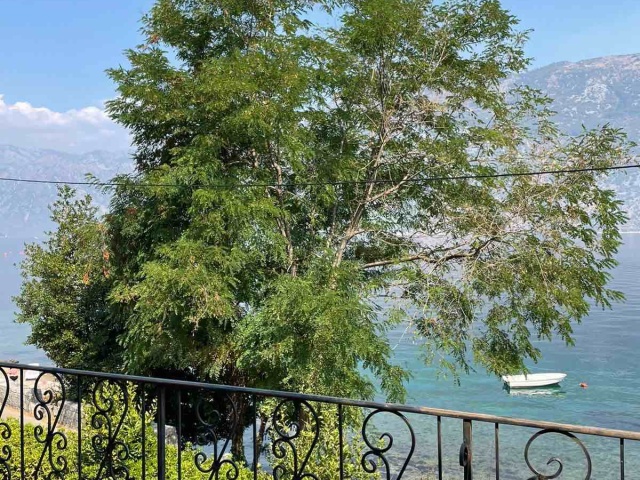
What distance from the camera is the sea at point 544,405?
2191cm

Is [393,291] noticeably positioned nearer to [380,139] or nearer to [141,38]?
[380,139]

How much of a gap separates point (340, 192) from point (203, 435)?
8892mm

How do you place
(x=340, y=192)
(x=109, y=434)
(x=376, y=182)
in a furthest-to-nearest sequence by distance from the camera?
(x=340, y=192)
(x=376, y=182)
(x=109, y=434)

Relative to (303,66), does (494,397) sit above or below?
below

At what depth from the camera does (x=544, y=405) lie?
30.6m

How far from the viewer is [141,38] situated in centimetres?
1123

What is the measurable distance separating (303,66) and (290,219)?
279 cm

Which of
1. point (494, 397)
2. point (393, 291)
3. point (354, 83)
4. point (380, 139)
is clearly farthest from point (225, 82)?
point (494, 397)

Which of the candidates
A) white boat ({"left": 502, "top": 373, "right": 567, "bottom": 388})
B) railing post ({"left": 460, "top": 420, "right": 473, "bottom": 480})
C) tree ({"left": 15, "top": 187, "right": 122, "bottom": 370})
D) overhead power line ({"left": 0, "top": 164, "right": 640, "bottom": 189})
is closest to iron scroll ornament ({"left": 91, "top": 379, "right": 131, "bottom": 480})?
railing post ({"left": 460, "top": 420, "right": 473, "bottom": 480})

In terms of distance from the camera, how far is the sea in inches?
862

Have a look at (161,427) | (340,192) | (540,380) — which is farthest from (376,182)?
(540,380)

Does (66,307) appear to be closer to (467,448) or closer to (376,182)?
(376,182)

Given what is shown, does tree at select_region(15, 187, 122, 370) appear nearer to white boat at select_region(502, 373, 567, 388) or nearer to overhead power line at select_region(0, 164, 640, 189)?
overhead power line at select_region(0, 164, 640, 189)

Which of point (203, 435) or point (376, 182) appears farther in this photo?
point (376, 182)
